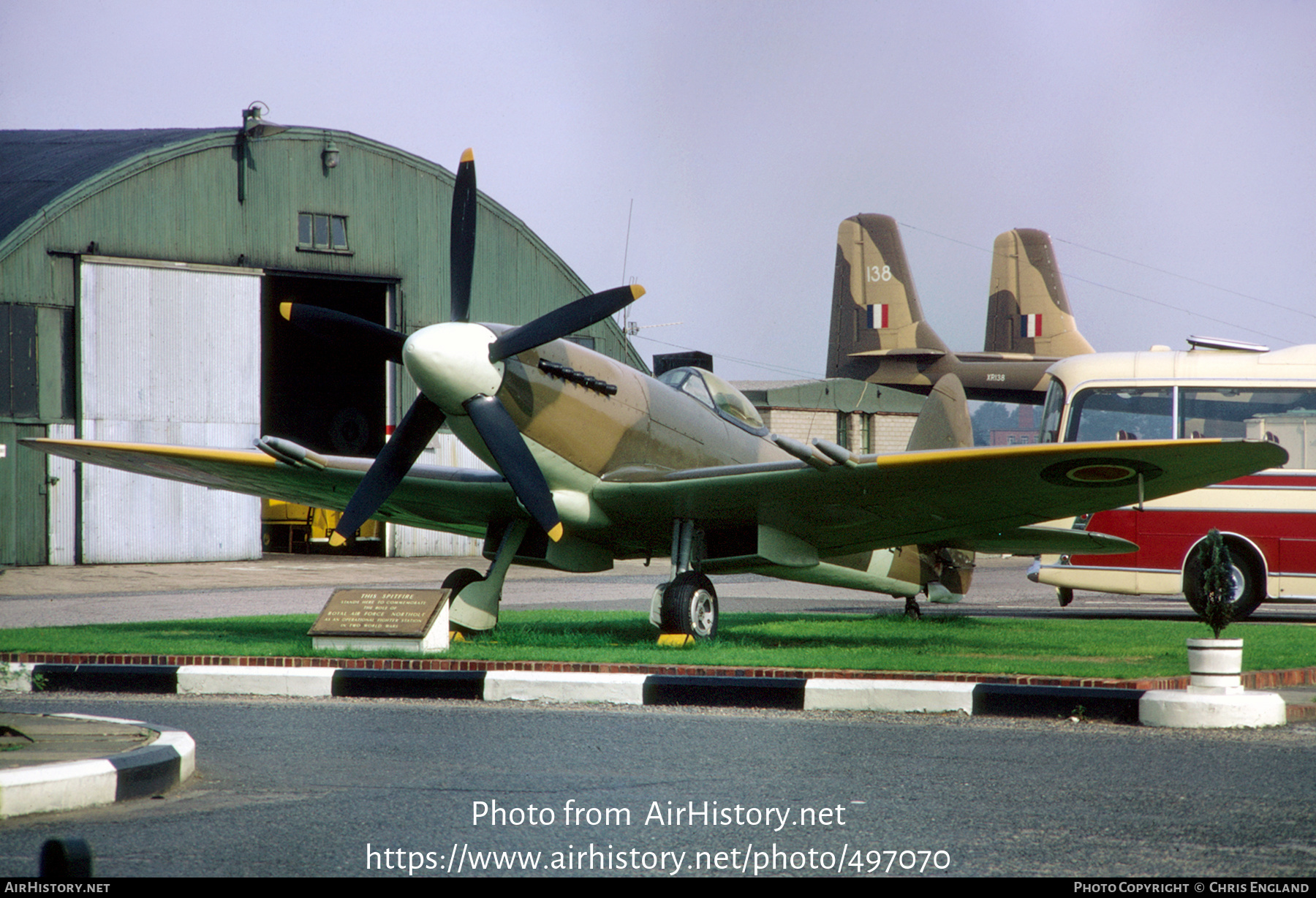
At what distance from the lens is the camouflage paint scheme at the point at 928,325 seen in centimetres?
3472

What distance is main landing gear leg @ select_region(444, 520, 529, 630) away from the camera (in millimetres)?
10727

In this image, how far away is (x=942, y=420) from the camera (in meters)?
13.1

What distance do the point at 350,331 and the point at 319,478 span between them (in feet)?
4.88

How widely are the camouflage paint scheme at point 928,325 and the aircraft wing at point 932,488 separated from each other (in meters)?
23.9

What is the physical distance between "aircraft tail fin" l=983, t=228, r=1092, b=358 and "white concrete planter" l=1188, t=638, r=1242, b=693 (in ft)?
107

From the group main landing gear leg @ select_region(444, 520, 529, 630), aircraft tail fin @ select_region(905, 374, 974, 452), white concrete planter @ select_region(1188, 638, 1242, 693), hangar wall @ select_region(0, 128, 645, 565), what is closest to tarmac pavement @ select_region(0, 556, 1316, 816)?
white concrete planter @ select_region(1188, 638, 1242, 693)

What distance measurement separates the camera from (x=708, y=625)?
34.8ft

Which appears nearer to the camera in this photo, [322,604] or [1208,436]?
[1208,436]

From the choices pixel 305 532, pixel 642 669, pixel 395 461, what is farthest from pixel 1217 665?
pixel 305 532

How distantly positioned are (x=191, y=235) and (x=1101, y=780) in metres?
23.7

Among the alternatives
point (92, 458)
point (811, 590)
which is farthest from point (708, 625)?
point (811, 590)

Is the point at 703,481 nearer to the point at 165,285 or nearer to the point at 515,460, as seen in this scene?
the point at 515,460

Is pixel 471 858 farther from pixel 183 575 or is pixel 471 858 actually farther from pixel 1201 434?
pixel 183 575

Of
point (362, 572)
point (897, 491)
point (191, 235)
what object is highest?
point (191, 235)
